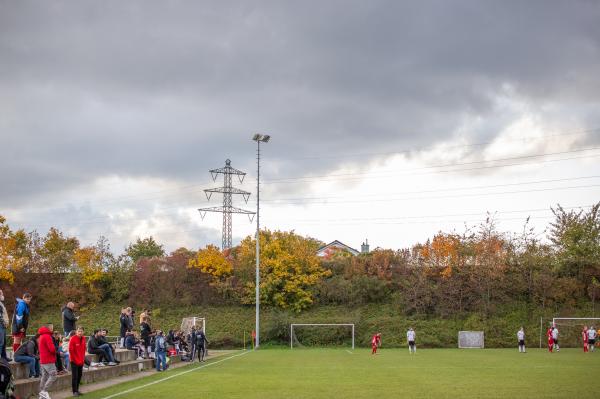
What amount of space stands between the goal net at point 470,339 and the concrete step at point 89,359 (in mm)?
29266

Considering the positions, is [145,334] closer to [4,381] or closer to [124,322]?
[124,322]

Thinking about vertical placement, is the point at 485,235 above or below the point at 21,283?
above

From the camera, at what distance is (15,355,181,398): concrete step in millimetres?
15711

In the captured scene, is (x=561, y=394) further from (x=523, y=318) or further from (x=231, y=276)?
(x=231, y=276)

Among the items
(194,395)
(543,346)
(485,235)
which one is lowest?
(543,346)

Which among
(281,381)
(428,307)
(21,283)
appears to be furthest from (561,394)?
(21,283)

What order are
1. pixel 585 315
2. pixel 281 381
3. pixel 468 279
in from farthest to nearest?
pixel 468 279 → pixel 585 315 → pixel 281 381

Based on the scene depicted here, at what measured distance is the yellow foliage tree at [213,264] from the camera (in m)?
Result: 58.5

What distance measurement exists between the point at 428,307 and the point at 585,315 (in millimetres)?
12667

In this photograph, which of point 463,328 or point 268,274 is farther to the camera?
point 268,274

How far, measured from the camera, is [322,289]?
56.9 metres

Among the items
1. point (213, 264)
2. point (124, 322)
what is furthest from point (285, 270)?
point (124, 322)

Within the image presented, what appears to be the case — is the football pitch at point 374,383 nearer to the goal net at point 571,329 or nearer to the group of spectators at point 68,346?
the group of spectators at point 68,346

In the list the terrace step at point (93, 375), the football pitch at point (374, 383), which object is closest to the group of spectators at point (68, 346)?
the terrace step at point (93, 375)
